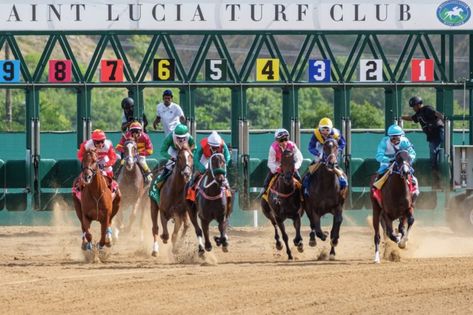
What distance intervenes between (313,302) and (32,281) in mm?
3876

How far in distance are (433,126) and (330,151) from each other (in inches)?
261

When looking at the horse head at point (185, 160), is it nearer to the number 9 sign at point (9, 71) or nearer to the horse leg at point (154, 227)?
the horse leg at point (154, 227)

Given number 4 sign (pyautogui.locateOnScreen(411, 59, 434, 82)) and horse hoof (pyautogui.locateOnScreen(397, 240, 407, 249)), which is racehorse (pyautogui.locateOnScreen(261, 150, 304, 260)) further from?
number 4 sign (pyautogui.locateOnScreen(411, 59, 434, 82))

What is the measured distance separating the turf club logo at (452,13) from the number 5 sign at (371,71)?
4.69ft

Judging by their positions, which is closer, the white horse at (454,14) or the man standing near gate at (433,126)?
the man standing near gate at (433,126)

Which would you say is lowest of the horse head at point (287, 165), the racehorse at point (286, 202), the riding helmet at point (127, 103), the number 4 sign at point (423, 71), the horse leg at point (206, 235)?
the horse leg at point (206, 235)

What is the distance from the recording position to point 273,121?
52.4 meters

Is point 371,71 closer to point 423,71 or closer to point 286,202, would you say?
point 423,71

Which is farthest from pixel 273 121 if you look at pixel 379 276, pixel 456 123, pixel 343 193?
pixel 379 276

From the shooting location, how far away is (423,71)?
86.9 ft

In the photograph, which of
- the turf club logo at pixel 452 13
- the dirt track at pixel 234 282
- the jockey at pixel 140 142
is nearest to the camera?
the dirt track at pixel 234 282

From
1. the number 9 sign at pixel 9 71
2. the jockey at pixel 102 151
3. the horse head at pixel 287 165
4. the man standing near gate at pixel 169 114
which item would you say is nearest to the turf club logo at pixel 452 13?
the man standing near gate at pixel 169 114

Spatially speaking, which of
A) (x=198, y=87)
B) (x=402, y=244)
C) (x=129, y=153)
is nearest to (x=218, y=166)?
(x=402, y=244)

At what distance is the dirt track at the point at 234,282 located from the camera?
1450 cm
